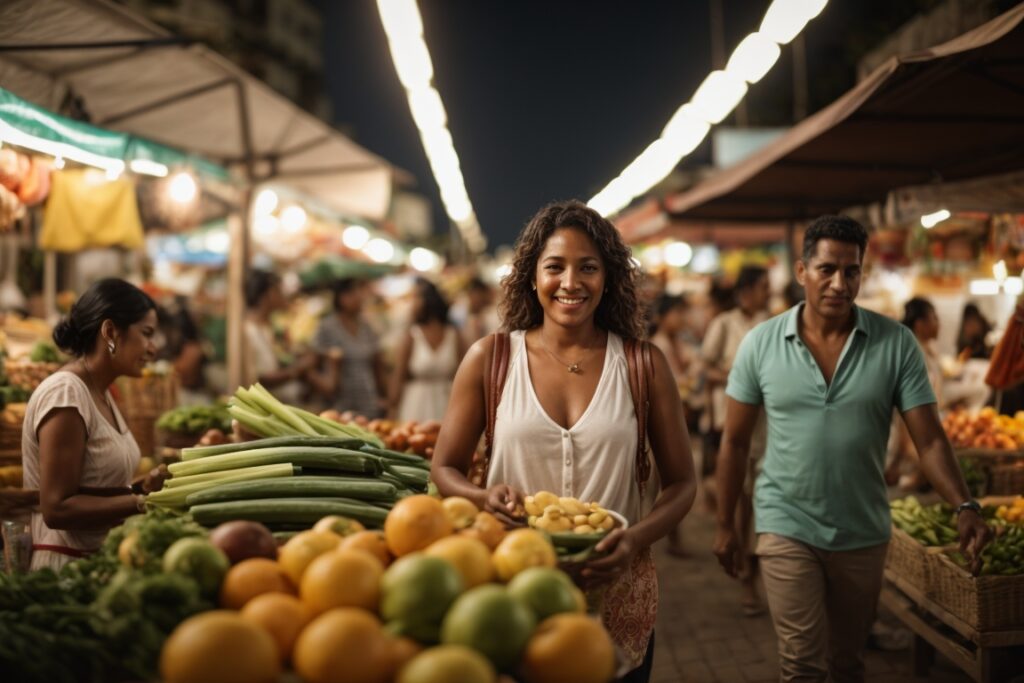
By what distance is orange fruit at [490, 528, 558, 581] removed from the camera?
1.95 meters

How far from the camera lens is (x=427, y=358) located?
7.61 metres

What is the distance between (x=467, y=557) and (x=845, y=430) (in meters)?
2.19

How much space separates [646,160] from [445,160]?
3.84 meters

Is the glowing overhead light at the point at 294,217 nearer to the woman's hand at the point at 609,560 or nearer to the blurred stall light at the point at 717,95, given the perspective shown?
the blurred stall light at the point at 717,95

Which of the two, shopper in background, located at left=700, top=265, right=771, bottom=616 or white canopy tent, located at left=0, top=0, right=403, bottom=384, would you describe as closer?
white canopy tent, located at left=0, top=0, right=403, bottom=384

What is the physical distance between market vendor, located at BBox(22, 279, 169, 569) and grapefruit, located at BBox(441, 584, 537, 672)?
73.4 inches

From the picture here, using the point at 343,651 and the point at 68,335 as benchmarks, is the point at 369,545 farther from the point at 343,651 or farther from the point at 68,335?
the point at 68,335

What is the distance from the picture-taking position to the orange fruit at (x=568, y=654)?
65.0 inches

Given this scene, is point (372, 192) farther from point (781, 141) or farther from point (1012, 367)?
point (1012, 367)

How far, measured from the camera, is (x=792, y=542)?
3.52 m

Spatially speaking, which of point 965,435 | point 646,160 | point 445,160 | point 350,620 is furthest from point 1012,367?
point 445,160

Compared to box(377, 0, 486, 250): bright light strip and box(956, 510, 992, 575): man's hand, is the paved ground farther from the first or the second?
box(377, 0, 486, 250): bright light strip

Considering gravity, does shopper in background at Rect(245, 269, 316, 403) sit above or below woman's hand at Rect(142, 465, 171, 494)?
above

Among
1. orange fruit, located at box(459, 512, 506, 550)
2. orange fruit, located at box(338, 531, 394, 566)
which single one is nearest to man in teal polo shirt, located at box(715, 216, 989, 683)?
Answer: orange fruit, located at box(459, 512, 506, 550)
